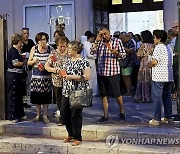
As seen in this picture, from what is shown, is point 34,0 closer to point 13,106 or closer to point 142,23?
point 13,106

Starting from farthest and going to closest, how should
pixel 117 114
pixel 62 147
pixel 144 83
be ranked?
pixel 144 83
pixel 117 114
pixel 62 147

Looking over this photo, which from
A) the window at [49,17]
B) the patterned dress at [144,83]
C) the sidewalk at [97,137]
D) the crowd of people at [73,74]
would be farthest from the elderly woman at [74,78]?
the window at [49,17]

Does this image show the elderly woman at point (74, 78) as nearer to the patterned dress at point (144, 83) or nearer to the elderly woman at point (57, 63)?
the elderly woman at point (57, 63)

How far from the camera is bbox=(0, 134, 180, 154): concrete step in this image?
6.13 meters

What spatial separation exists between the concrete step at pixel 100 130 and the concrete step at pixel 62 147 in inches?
7.1

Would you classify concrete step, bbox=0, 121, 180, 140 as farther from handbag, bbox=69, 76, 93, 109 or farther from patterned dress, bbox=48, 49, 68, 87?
handbag, bbox=69, 76, 93, 109

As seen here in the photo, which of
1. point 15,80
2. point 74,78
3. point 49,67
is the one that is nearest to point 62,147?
point 74,78

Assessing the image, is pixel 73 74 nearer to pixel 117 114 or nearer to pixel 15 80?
pixel 15 80

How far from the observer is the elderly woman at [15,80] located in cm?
766

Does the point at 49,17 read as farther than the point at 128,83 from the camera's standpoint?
Yes

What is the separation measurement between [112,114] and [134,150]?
220 centimetres

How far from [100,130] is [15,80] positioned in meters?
2.07

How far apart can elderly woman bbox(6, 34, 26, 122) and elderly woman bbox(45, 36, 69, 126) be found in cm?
82

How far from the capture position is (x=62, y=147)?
6.43m
